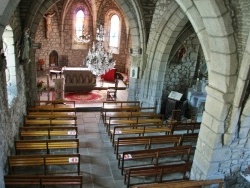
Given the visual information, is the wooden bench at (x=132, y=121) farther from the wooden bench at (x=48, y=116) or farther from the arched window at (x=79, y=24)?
the arched window at (x=79, y=24)

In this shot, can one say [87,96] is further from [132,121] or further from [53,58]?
[53,58]

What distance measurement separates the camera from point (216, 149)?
4.62 m

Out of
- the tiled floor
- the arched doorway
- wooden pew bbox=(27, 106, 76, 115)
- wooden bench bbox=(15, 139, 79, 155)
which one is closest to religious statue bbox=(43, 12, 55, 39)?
the arched doorway

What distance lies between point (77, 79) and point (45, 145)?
6.96 meters

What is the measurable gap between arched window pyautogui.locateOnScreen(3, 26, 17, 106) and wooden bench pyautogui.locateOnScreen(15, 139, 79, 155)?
100 cm

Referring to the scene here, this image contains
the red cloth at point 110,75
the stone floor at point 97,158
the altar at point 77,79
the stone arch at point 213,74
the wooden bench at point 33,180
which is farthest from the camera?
the red cloth at point 110,75

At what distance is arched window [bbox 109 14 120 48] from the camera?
15.2 meters

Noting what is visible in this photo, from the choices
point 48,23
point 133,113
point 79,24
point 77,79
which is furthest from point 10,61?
point 79,24

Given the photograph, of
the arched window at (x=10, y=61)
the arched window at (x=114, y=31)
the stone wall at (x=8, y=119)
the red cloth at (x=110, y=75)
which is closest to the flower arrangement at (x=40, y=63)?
the red cloth at (x=110, y=75)

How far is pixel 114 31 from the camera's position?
1552 cm

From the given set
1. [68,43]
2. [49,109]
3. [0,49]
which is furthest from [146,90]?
[68,43]

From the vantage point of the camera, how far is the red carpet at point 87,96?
11186 mm

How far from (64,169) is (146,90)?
4.46 m

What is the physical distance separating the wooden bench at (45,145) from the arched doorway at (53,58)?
34.1ft
